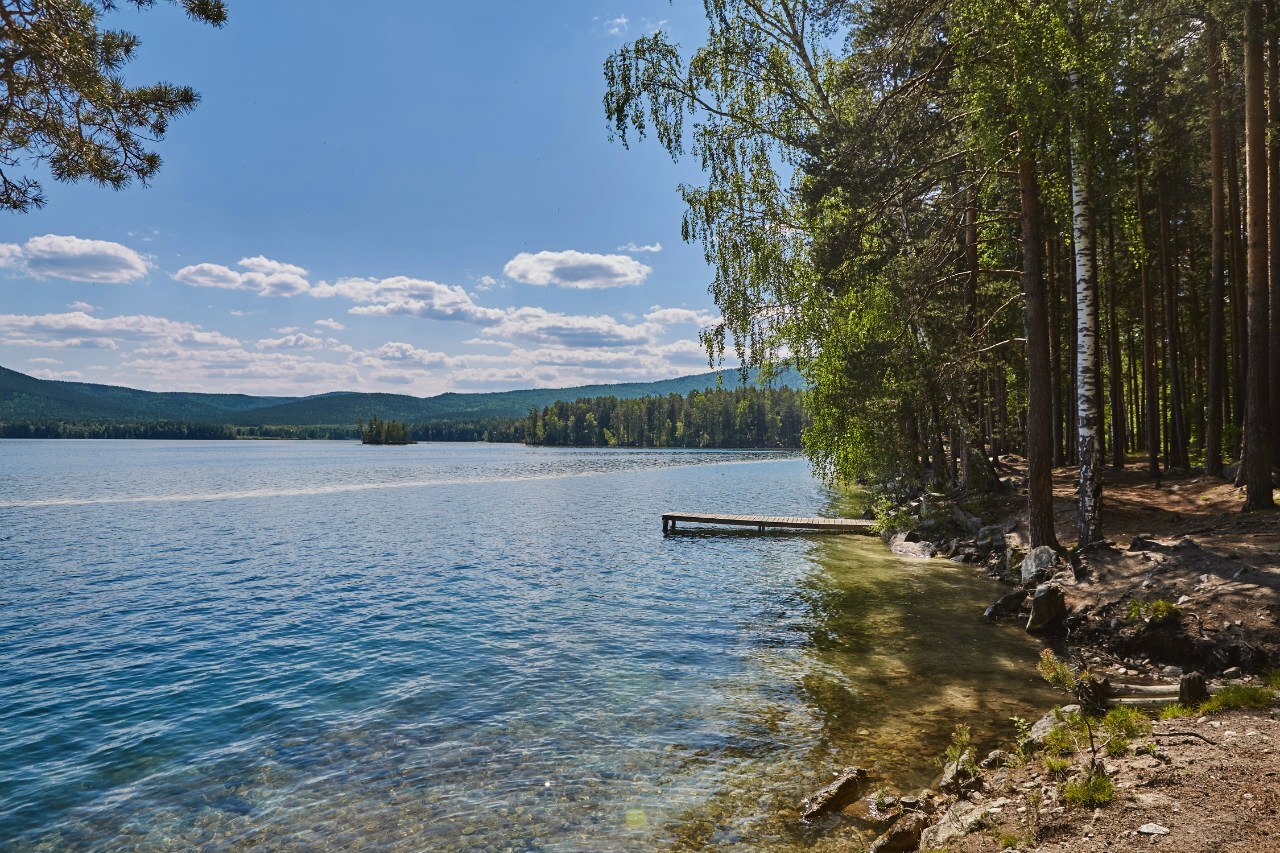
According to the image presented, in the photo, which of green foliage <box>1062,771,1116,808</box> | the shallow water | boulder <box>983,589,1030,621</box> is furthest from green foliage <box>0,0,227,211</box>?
boulder <box>983,589,1030,621</box>

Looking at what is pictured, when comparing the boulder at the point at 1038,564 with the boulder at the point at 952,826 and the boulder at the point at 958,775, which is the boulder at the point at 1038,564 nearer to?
the boulder at the point at 958,775

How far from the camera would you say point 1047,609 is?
13.6 m

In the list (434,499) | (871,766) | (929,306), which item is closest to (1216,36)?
(929,306)

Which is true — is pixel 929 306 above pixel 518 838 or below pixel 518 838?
above

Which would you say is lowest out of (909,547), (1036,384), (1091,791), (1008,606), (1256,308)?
(909,547)

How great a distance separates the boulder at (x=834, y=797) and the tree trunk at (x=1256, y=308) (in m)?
13.5

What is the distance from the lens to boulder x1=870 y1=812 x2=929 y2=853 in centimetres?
641

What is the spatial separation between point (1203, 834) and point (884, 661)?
302 inches

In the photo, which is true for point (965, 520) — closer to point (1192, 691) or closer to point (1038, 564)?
point (1038, 564)

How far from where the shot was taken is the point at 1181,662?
10.7 m

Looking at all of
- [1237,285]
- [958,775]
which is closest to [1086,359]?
[958,775]

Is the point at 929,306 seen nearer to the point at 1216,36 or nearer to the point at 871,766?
the point at 1216,36

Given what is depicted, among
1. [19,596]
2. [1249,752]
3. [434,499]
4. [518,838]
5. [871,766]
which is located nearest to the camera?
[1249,752]

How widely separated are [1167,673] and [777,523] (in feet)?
73.1
